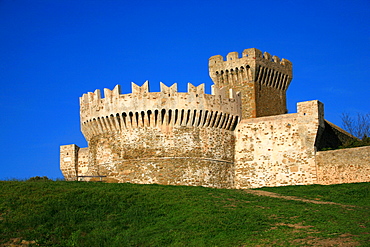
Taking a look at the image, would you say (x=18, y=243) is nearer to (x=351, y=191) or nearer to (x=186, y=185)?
(x=186, y=185)

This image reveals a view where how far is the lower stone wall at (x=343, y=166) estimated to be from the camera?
33.5 m

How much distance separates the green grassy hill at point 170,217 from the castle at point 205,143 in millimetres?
4297

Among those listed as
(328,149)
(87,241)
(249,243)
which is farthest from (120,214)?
(328,149)

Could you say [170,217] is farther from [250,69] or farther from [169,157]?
[250,69]

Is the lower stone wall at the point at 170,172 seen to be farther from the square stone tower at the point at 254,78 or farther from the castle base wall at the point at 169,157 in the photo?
the square stone tower at the point at 254,78

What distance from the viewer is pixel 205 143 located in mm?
36438

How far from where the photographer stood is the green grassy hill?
22484 mm

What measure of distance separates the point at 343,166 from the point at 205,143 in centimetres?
795

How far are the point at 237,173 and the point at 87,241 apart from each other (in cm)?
1588

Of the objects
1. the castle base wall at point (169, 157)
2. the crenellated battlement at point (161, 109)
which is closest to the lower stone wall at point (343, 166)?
the castle base wall at point (169, 157)

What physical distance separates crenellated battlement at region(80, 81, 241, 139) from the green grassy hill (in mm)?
6354

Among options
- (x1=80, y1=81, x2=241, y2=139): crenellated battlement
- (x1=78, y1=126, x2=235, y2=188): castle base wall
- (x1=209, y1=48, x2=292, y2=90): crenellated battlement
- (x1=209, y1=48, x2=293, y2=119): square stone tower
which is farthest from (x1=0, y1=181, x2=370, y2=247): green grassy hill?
(x1=209, y1=48, x2=292, y2=90): crenellated battlement

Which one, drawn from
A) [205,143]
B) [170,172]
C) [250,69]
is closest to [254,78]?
[250,69]

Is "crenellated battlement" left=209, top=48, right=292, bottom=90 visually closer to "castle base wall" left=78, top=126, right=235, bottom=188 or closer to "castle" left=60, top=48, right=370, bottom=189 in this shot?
"castle" left=60, top=48, right=370, bottom=189
